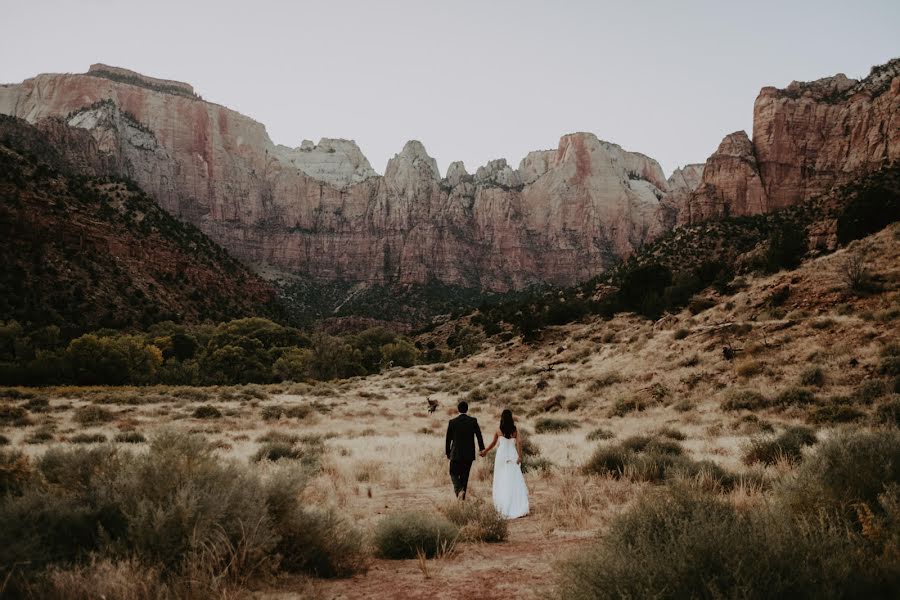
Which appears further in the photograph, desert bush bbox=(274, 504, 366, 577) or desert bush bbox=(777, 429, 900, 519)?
desert bush bbox=(274, 504, 366, 577)

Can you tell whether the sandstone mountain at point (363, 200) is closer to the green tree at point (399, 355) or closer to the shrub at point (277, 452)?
the green tree at point (399, 355)

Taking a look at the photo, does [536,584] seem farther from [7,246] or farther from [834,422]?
[7,246]

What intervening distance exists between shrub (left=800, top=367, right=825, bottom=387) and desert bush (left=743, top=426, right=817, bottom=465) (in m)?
8.48

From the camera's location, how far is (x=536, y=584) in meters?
4.59

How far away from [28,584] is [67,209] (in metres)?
76.7

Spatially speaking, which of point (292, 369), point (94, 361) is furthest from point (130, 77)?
point (94, 361)

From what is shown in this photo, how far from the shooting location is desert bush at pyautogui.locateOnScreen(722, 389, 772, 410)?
1753 centimetres

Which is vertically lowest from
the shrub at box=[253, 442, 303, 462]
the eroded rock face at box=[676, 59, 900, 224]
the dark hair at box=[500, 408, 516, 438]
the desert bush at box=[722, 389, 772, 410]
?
the shrub at box=[253, 442, 303, 462]

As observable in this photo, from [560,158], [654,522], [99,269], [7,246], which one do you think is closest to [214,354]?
[99,269]

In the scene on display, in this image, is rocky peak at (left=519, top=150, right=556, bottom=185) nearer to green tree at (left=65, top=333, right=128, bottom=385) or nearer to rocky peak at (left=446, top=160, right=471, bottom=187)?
rocky peak at (left=446, top=160, right=471, bottom=187)

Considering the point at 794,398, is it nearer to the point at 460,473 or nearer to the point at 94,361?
the point at 460,473

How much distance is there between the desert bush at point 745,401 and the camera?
57.5ft

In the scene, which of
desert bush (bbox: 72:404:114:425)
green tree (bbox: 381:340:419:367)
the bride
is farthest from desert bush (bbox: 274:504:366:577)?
green tree (bbox: 381:340:419:367)

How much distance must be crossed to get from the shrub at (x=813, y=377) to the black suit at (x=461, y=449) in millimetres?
14602
